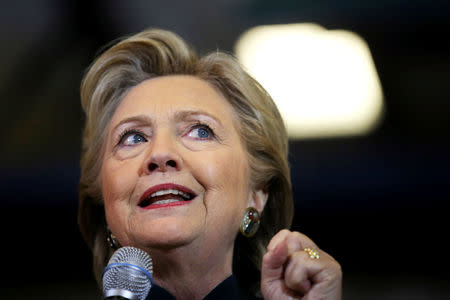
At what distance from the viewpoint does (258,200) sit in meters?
1.88

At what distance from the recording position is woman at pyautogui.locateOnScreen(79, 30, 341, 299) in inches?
61.2

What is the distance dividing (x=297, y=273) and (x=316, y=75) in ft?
6.39

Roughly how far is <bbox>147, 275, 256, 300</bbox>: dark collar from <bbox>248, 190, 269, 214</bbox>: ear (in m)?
0.24

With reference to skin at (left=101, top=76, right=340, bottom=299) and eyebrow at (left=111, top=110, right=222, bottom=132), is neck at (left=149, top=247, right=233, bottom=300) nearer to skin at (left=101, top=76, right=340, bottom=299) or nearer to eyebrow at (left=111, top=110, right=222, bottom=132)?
skin at (left=101, top=76, right=340, bottom=299)

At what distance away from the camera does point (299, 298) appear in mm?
1561

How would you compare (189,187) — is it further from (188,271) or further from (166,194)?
(188,271)

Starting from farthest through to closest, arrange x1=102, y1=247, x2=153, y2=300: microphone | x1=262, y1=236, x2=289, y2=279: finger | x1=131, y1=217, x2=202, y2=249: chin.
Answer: x1=131, y1=217, x2=202, y2=249: chin
x1=262, y1=236, x2=289, y2=279: finger
x1=102, y1=247, x2=153, y2=300: microphone

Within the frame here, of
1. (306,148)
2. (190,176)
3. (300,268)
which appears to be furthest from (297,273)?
(306,148)

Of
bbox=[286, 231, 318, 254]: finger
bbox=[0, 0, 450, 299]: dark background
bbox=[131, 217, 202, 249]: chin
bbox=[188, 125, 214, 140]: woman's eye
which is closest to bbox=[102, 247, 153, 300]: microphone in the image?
bbox=[131, 217, 202, 249]: chin

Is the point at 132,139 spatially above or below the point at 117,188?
above

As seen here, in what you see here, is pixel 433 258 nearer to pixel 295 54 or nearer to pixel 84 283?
pixel 295 54

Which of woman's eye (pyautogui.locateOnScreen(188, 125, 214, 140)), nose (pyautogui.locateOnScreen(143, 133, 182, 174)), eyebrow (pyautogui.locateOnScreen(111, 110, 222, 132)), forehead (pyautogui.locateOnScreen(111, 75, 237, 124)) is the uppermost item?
forehead (pyautogui.locateOnScreen(111, 75, 237, 124))

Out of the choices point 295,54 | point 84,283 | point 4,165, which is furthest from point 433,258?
point 4,165

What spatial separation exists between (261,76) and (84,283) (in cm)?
149
